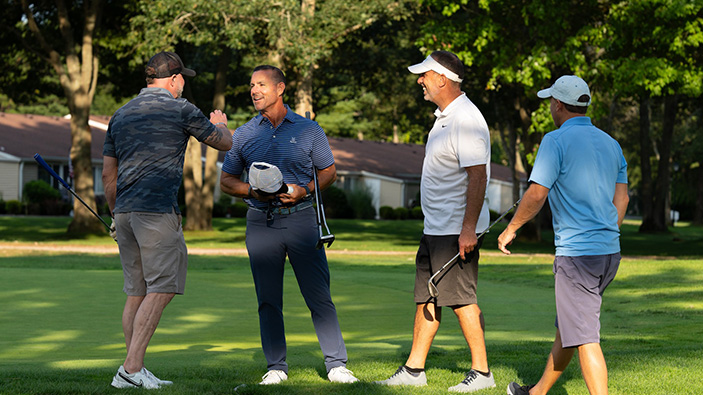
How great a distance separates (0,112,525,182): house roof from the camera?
4997cm

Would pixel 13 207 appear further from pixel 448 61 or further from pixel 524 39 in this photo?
pixel 448 61

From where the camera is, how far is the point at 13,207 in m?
45.9

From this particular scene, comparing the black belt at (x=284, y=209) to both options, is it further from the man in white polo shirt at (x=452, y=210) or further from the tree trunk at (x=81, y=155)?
the tree trunk at (x=81, y=155)

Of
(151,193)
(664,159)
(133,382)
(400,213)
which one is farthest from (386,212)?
(133,382)

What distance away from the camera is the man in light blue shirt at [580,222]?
215 inches

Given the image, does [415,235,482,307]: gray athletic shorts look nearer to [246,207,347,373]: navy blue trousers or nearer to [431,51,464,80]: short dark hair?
[246,207,347,373]: navy blue trousers

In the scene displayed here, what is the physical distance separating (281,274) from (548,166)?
2.15m

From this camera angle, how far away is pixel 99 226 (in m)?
32.2

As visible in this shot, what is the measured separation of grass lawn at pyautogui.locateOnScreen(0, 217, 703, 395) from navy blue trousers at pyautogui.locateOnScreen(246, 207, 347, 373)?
0.25m

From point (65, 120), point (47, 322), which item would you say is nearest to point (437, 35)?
point (47, 322)

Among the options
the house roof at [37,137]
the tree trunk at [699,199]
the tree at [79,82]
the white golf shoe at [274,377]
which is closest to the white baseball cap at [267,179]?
the white golf shoe at [274,377]

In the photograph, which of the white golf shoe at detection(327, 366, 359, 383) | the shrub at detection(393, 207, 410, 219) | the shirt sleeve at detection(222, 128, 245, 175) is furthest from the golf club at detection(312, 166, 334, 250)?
the shrub at detection(393, 207, 410, 219)

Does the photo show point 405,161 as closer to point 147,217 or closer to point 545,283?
point 545,283

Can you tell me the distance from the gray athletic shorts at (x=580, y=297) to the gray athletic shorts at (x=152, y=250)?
2522 millimetres
